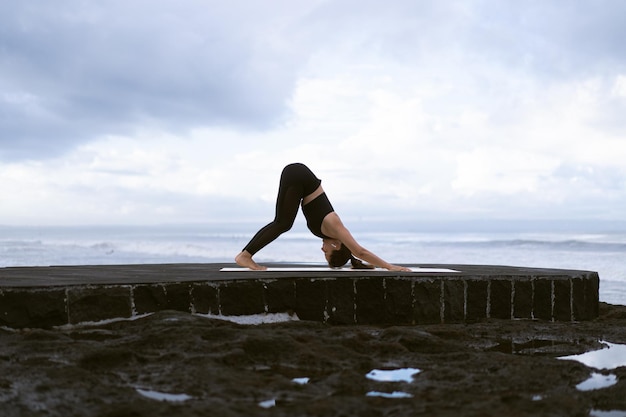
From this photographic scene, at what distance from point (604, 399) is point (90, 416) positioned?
1.87 m

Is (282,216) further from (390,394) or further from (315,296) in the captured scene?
(390,394)

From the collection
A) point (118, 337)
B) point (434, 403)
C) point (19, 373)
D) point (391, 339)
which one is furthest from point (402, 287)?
point (19, 373)

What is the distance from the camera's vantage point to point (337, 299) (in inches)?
186

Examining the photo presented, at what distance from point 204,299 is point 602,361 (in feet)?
7.88

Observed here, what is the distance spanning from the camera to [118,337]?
3.69m

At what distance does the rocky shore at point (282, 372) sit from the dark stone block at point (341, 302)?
460 millimetres

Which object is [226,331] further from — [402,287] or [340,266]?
[340,266]

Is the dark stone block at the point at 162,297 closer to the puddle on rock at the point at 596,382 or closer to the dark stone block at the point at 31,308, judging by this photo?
the dark stone block at the point at 31,308

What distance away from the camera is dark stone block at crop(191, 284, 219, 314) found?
436 centimetres

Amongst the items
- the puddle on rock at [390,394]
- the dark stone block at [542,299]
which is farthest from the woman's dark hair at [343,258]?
the puddle on rock at [390,394]

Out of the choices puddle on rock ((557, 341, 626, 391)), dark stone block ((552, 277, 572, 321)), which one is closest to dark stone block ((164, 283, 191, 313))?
puddle on rock ((557, 341, 626, 391))

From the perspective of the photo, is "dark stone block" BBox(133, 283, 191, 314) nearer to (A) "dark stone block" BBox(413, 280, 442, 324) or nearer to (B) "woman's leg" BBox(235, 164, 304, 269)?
(B) "woman's leg" BBox(235, 164, 304, 269)

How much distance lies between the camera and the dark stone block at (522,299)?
17.1 ft

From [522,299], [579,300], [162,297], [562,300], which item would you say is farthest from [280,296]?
[579,300]
